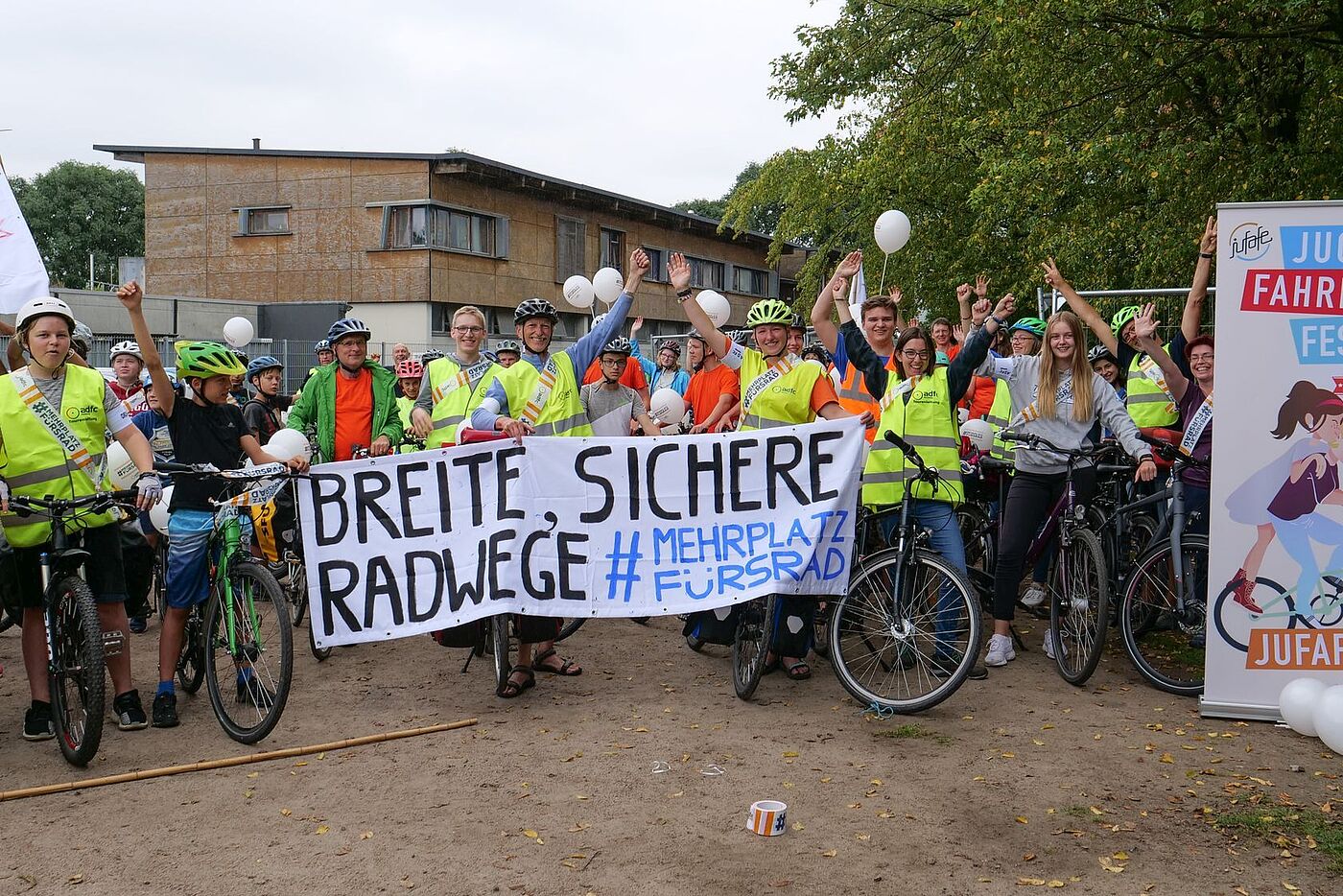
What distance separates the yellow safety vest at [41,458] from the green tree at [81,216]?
2578 inches

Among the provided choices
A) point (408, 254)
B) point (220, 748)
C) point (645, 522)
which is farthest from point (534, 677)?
point (408, 254)

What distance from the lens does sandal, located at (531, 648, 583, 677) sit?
24.1ft

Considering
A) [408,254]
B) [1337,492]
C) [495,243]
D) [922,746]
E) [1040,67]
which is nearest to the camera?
[922,746]

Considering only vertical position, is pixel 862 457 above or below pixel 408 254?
below

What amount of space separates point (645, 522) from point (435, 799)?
214cm

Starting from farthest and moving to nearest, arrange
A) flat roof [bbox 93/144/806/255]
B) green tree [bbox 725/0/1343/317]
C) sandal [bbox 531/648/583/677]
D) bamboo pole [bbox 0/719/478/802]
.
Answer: flat roof [bbox 93/144/806/255]
green tree [bbox 725/0/1343/317]
sandal [bbox 531/648/583/677]
bamboo pole [bbox 0/719/478/802]

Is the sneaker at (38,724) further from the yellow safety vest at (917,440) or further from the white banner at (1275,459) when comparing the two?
the white banner at (1275,459)

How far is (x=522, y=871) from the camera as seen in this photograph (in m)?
4.31

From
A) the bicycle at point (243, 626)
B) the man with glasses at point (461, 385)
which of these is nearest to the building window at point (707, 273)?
the man with glasses at point (461, 385)

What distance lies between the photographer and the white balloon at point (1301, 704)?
583cm

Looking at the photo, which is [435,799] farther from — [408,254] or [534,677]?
[408,254]

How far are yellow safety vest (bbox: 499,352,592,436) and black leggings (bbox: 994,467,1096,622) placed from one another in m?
2.66

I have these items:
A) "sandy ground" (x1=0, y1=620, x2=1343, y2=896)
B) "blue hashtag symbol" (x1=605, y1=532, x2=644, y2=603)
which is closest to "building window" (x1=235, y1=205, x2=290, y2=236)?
"sandy ground" (x1=0, y1=620, x2=1343, y2=896)

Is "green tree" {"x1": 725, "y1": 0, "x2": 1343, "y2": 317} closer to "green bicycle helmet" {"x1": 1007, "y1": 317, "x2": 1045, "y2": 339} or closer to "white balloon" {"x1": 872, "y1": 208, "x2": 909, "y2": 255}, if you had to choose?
"white balloon" {"x1": 872, "y1": 208, "x2": 909, "y2": 255}
